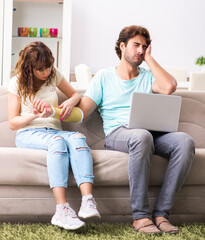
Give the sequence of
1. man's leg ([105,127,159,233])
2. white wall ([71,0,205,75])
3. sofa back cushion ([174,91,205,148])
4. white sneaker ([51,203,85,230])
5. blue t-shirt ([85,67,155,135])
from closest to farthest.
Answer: white sneaker ([51,203,85,230]) < man's leg ([105,127,159,233]) < blue t-shirt ([85,67,155,135]) < sofa back cushion ([174,91,205,148]) < white wall ([71,0,205,75])

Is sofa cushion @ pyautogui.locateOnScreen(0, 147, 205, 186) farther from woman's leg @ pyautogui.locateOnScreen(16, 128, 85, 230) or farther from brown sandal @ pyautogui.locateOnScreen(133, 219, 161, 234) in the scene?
brown sandal @ pyautogui.locateOnScreen(133, 219, 161, 234)

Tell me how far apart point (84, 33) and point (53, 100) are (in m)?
3.79

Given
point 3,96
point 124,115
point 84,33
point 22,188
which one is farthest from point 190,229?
point 84,33

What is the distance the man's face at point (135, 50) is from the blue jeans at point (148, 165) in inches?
18.6

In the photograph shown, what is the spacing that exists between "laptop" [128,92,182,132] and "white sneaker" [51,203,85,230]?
0.56 metres

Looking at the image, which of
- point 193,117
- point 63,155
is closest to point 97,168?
point 63,155

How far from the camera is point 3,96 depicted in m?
2.38

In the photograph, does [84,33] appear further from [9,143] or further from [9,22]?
[9,143]

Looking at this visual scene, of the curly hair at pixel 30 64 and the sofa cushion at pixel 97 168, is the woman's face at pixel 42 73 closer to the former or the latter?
the curly hair at pixel 30 64

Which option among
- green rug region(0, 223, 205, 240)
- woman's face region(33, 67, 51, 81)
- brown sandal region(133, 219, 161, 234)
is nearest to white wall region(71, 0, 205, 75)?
woman's face region(33, 67, 51, 81)

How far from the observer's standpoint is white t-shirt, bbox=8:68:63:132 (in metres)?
2.11

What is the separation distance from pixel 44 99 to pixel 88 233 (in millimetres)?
755

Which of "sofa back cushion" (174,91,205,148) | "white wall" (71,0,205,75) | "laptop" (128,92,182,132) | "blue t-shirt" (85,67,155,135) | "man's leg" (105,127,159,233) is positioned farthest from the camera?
"white wall" (71,0,205,75)

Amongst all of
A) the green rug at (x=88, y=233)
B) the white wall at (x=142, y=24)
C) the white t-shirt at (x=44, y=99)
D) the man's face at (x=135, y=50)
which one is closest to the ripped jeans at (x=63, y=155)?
the white t-shirt at (x=44, y=99)
